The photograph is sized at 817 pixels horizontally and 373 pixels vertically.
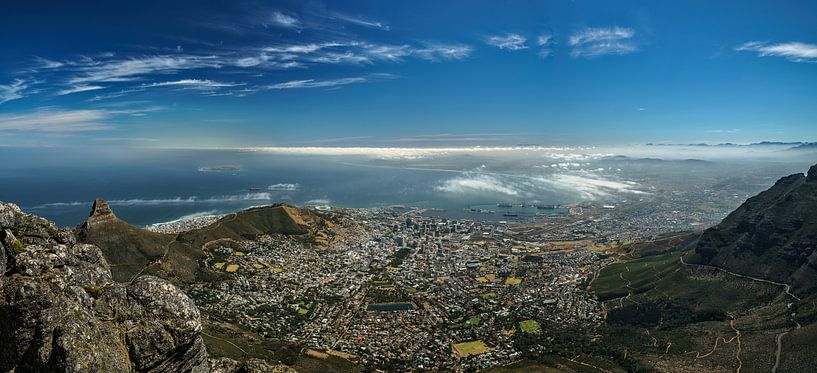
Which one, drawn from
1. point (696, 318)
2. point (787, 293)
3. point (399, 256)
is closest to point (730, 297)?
point (787, 293)

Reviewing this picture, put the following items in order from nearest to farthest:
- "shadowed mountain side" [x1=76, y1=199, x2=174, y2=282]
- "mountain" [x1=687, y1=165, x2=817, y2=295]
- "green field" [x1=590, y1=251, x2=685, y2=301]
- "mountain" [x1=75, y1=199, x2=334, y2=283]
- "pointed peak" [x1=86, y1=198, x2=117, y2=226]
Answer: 1. "shadowed mountain side" [x1=76, y1=199, x2=174, y2=282]
2. "mountain" [x1=75, y1=199, x2=334, y2=283]
3. "mountain" [x1=687, y1=165, x2=817, y2=295]
4. "pointed peak" [x1=86, y1=198, x2=117, y2=226]
5. "green field" [x1=590, y1=251, x2=685, y2=301]

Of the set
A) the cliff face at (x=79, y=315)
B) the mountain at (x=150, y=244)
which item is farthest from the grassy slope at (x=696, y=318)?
the mountain at (x=150, y=244)

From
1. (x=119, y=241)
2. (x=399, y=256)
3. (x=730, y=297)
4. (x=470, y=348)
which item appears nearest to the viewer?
(x=470, y=348)

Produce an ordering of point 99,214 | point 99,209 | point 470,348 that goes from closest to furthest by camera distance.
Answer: point 470,348
point 99,214
point 99,209

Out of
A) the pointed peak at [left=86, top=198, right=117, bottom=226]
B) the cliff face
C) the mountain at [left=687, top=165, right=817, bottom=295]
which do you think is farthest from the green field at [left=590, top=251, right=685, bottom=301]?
the pointed peak at [left=86, top=198, right=117, bottom=226]

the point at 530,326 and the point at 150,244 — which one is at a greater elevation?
the point at 150,244

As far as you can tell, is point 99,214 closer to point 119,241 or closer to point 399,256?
point 119,241

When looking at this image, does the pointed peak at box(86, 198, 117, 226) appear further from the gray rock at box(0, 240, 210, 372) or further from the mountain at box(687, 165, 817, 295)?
the mountain at box(687, 165, 817, 295)
